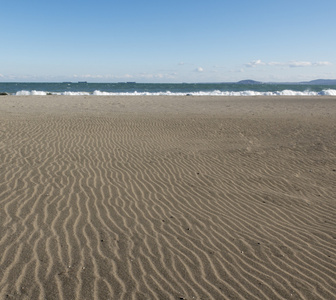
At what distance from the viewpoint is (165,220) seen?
18.7 feet

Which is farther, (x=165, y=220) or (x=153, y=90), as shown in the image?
(x=153, y=90)

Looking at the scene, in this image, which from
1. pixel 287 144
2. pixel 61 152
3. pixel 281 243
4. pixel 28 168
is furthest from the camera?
pixel 287 144

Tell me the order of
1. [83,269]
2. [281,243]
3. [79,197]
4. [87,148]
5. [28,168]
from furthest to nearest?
1. [87,148]
2. [28,168]
3. [79,197]
4. [281,243]
5. [83,269]

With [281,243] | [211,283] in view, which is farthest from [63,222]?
[281,243]

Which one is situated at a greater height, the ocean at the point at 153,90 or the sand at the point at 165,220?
the ocean at the point at 153,90

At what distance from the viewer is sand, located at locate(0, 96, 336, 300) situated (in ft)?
12.9

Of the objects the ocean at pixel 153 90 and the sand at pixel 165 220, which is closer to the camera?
the sand at pixel 165 220

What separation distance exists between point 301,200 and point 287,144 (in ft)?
19.2

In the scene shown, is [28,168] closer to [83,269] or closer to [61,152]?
[61,152]

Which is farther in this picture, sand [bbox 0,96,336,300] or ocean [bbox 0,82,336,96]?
ocean [bbox 0,82,336,96]

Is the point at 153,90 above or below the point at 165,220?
above

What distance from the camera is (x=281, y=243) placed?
5027mm

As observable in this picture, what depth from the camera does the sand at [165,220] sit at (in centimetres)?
395

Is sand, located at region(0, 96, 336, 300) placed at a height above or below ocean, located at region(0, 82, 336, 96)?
below
